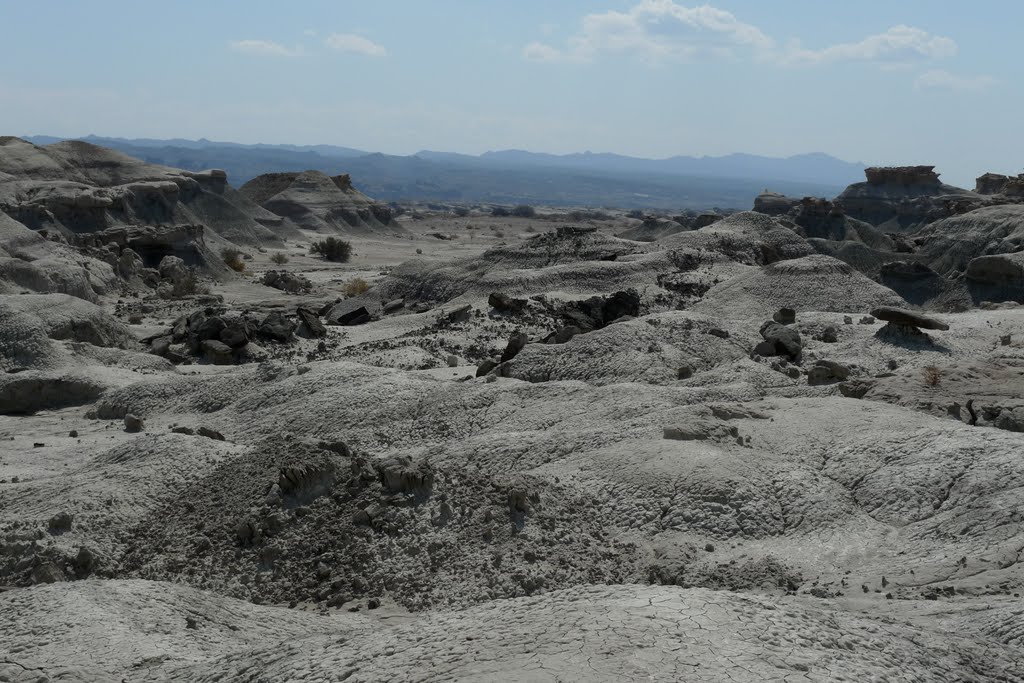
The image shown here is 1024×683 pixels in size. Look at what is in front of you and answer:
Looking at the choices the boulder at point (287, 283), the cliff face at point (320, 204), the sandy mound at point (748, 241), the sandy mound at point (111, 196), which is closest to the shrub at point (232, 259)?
the sandy mound at point (111, 196)

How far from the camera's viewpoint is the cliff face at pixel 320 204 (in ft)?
195

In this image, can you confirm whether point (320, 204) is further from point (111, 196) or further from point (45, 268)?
point (45, 268)

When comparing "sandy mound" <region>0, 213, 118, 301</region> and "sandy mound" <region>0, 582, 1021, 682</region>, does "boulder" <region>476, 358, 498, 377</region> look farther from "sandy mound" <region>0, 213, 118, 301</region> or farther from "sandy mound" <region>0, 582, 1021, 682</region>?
"sandy mound" <region>0, 213, 118, 301</region>


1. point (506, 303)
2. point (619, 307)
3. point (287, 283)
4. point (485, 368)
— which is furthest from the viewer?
point (287, 283)

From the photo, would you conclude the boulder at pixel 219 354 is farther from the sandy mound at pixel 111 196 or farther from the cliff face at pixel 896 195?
the cliff face at pixel 896 195

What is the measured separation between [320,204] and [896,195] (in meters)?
31.2

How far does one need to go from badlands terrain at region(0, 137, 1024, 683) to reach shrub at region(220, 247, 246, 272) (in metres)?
13.4

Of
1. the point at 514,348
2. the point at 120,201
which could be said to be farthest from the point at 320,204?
the point at 514,348

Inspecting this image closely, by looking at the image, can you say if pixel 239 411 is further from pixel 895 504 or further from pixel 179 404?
pixel 895 504

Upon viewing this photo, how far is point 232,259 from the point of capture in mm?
38406

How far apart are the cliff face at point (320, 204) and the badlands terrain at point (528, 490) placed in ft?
117

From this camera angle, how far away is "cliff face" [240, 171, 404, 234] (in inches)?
2335

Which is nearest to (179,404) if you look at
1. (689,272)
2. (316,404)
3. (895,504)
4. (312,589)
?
(316,404)

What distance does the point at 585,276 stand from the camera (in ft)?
80.5
